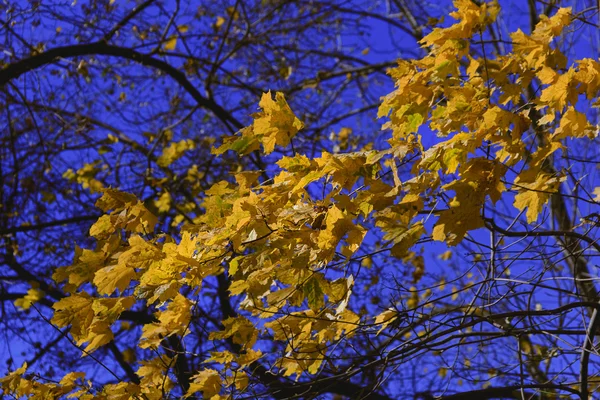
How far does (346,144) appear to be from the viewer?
6859 millimetres

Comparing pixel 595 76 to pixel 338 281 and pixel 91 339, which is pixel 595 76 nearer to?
pixel 338 281

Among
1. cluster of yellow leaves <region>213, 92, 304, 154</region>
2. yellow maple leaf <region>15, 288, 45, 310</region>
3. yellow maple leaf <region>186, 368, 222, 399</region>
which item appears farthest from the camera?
yellow maple leaf <region>15, 288, 45, 310</region>

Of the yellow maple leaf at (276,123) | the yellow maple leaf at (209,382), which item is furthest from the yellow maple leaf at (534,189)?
the yellow maple leaf at (209,382)

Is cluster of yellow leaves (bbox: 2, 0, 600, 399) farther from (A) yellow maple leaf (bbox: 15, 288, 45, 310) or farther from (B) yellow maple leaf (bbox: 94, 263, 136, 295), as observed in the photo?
(A) yellow maple leaf (bbox: 15, 288, 45, 310)

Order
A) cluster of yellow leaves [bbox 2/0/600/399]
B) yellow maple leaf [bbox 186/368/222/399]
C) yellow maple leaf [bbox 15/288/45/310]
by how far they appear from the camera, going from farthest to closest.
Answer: yellow maple leaf [bbox 15/288/45/310], yellow maple leaf [bbox 186/368/222/399], cluster of yellow leaves [bbox 2/0/600/399]

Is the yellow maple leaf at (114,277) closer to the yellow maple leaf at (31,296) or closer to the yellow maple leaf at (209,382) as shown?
the yellow maple leaf at (209,382)

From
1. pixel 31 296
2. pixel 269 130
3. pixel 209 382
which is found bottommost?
pixel 209 382

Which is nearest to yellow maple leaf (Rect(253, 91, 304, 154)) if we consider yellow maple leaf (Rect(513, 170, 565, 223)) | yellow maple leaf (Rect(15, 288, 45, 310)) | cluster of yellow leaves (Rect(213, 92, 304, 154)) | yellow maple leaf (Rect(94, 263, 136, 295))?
cluster of yellow leaves (Rect(213, 92, 304, 154))

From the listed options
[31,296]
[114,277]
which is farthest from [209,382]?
[31,296]

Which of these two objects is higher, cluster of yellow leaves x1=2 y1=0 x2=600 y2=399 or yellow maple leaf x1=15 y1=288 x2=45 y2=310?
yellow maple leaf x1=15 y1=288 x2=45 y2=310

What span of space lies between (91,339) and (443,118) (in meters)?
1.44

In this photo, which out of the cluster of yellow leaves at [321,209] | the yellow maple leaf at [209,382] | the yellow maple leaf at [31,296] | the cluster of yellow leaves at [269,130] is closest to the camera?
the cluster of yellow leaves at [321,209]

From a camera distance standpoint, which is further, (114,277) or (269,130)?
(269,130)

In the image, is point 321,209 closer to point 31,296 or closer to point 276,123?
point 276,123
